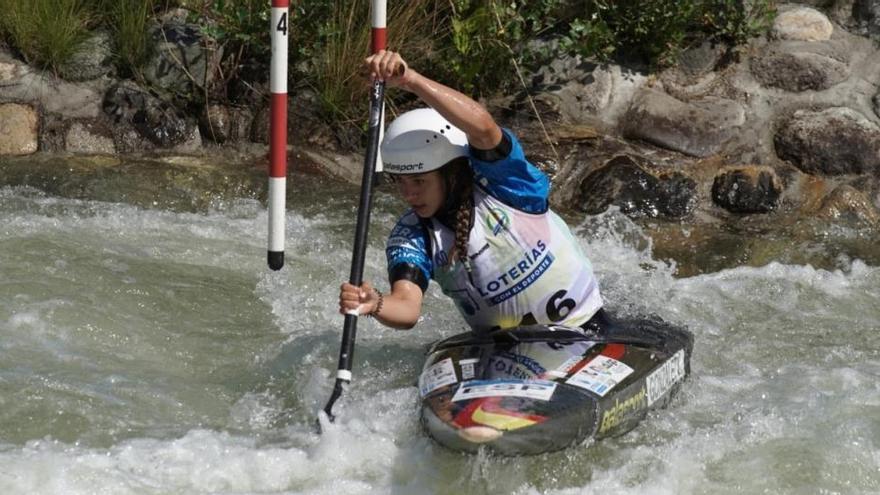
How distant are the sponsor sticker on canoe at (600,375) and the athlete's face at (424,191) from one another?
0.70 m

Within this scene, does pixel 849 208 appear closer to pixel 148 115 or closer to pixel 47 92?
pixel 148 115

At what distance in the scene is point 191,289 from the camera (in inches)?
213

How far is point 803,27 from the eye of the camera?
7469 mm

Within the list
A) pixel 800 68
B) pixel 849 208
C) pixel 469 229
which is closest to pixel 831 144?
pixel 849 208

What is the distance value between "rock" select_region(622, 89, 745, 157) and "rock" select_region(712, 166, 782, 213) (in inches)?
9.4

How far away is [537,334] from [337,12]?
3703 mm

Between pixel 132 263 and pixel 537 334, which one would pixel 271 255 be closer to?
pixel 537 334

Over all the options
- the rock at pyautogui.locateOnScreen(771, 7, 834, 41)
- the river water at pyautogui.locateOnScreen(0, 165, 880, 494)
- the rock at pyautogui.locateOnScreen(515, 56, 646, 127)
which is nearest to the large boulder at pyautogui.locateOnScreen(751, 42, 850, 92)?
the rock at pyautogui.locateOnScreen(771, 7, 834, 41)

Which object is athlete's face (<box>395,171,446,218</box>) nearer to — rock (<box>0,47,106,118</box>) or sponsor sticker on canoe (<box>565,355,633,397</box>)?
sponsor sticker on canoe (<box>565,355,633,397</box>)

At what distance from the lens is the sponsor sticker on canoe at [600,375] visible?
12.6ft

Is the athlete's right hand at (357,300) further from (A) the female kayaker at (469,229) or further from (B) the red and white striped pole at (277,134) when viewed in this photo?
(B) the red and white striped pole at (277,134)

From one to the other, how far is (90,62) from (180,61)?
513mm

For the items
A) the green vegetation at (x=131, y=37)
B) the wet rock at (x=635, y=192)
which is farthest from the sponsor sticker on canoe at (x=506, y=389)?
the green vegetation at (x=131, y=37)

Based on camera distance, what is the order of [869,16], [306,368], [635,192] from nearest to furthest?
[306,368] → [635,192] → [869,16]
